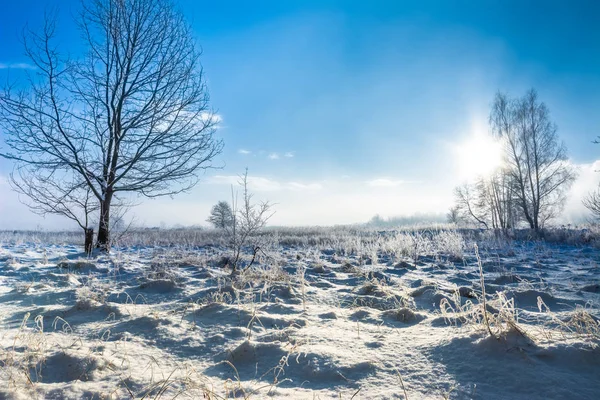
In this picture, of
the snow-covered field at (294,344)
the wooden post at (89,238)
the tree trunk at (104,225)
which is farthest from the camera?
the tree trunk at (104,225)

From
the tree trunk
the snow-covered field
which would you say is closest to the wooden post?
the tree trunk

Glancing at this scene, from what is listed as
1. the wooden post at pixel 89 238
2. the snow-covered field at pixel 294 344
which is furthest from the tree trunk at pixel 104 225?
the snow-covered field at pixel 294 344

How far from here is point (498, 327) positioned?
7.13 feet

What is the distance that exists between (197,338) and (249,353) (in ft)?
1.99

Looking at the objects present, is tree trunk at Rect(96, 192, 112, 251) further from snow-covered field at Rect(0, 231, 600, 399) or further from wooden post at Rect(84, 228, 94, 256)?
snow-covered field at Rect(0, 231, 600, 399)

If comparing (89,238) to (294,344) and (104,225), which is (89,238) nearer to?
(104,225)

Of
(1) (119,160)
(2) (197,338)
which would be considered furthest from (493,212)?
(2) (197,338)

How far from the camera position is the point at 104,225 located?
320 inches

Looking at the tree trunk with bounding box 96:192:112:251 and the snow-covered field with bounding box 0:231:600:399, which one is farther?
the tree trunk with bounding box 96:192:112:251

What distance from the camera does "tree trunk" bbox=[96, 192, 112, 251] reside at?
8055 mm

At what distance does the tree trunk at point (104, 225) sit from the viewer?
805 cm

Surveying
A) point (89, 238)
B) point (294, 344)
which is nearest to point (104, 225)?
point (89, 238)

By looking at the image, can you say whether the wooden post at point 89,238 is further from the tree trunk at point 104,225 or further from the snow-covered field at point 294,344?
the snow-covered field at point 294,344

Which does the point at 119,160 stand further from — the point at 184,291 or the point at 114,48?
the point at 184,291
